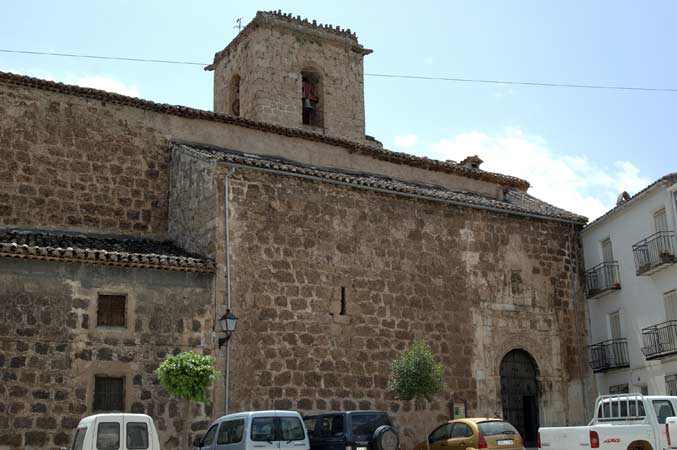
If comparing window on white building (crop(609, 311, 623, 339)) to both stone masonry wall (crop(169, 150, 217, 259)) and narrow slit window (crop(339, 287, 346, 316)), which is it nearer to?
narrow slit window (crop(339, 287, 346, 316))

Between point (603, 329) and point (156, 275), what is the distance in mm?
12486

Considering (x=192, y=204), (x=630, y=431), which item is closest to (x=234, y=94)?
(x=192, y=204)

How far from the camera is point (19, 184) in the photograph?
64.4 feet

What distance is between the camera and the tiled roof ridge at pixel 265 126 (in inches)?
803

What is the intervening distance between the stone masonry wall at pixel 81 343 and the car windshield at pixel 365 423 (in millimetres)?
3346

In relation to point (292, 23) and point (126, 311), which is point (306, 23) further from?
point (126, 311)

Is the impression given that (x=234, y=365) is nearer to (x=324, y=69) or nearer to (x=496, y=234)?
(x=496, y=234)

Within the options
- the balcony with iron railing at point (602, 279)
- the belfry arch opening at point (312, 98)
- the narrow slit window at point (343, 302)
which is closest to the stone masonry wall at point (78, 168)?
the narrow slit window at point (343, 302)

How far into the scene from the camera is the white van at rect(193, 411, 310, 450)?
1411 centimetres

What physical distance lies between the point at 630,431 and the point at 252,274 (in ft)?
27.1

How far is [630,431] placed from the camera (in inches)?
583

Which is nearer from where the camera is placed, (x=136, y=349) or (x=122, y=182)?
(x=136, y=349)

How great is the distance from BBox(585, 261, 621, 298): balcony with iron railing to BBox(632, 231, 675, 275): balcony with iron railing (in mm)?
935

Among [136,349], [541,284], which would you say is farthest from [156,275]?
[541,284]
